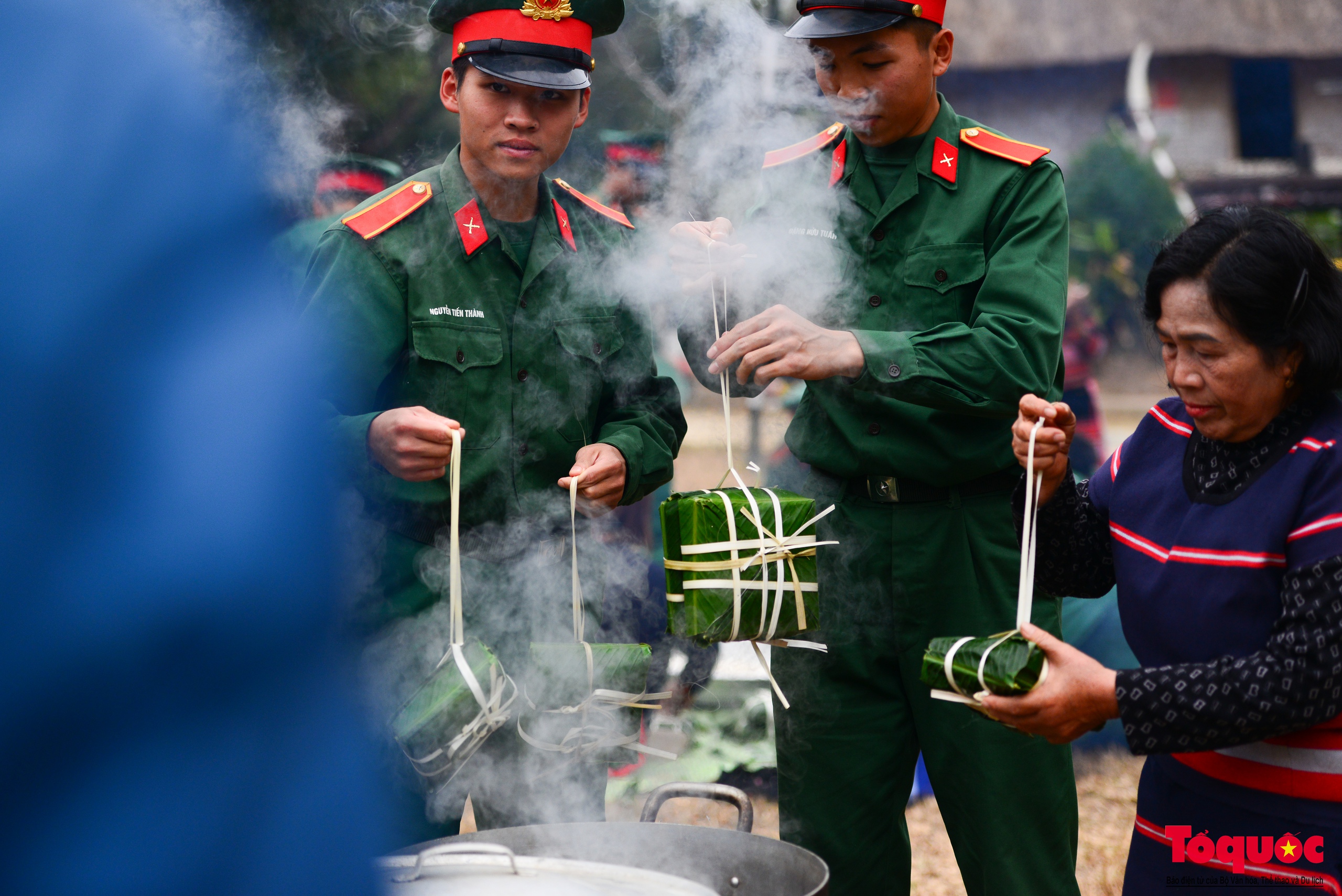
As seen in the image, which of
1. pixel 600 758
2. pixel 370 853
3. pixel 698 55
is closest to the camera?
pixel 370 853

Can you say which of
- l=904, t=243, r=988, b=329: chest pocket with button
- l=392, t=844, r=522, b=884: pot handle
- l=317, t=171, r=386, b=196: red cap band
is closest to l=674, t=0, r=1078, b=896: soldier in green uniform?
l=904, t=243, r=988, b=329: chest pocket with button

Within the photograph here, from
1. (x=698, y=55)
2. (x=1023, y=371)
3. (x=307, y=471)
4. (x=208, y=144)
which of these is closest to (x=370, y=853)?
(x=307, y=471)

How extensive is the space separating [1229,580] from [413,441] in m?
1.60

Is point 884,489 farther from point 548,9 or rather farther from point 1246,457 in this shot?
point 548,9

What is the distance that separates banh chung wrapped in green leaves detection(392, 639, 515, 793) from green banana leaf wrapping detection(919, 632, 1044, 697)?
2.70 feet

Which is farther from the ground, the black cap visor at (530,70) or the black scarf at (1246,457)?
the black cap visor at (530,70)

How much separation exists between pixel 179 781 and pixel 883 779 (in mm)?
2226

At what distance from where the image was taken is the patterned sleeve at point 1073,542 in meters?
2.49

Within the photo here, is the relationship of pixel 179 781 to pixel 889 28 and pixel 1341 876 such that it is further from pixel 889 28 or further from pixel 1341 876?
pixel 889 28

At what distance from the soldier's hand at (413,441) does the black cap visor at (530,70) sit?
84 centimetres

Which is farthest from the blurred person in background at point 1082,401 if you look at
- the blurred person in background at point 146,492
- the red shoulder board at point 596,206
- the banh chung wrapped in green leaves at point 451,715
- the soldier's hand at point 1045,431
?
the blurred person in background at point 146,492

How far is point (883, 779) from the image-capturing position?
2857mm

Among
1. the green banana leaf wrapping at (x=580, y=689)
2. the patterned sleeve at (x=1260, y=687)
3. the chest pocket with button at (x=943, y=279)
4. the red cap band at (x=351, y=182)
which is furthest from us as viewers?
the red cap band at (x=351, y=182)
